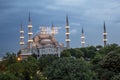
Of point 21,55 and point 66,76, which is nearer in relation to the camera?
point 66,76

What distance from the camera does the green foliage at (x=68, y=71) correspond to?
22500 millimetres

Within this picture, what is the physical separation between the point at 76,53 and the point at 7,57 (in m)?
29.0

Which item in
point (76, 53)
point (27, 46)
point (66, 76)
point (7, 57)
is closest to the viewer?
point (66, 76)

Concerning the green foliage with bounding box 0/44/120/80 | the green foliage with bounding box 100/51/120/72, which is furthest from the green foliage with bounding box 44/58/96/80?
the green foliage with bounding box 100/51/120/72

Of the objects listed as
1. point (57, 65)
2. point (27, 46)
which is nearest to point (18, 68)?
point (57, 65)

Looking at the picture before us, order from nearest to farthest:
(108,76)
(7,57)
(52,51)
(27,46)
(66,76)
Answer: (66,76) → (108,76) → (7,57) → (52,51) → (27,46)

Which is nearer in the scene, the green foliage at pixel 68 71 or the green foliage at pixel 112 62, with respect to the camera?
the green foliage at pixel 68 71

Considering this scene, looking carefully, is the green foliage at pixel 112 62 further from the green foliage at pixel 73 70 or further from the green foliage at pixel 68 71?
the green foliage at pixel 68 71

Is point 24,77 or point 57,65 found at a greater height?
point 57,65

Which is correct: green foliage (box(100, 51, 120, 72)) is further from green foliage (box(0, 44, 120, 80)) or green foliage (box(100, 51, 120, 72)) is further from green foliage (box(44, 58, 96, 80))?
green foliage (box(44, 58, 96, 80))

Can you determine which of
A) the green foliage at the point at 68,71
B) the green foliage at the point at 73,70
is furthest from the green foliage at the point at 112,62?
the green foliage at the point at 68,71

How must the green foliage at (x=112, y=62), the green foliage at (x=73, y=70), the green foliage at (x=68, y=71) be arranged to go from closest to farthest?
the green foliage at (x=68, y=71) < the green foliage at (x=73, y=70) < the green foliage at (x=112, y=62)

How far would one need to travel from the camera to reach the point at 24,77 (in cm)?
3812

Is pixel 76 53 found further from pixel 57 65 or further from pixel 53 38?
pixel 57 65
